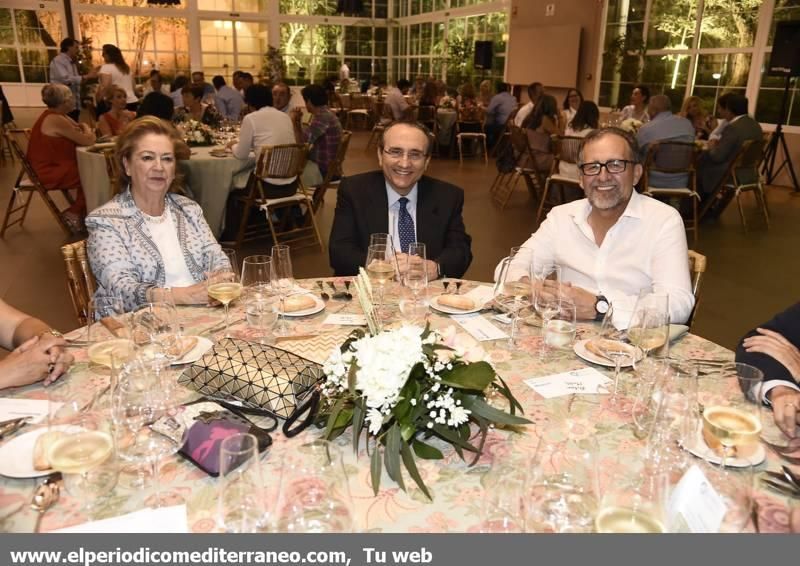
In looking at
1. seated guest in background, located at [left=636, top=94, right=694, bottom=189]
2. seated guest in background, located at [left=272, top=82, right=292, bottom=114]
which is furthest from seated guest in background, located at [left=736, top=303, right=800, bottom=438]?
seated guest in background, located at [left=272, top=82, right=292, bottom=114]

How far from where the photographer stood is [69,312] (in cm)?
439

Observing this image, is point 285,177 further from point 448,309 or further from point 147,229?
point 448,309

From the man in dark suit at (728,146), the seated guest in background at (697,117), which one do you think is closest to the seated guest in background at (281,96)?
the man in dark suit at (728,146)

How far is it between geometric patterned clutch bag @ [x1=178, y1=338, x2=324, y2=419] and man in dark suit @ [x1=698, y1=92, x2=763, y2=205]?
23.8 feet

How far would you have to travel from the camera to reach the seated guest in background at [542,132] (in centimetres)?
774

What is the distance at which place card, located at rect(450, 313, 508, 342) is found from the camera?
1923 millimetres

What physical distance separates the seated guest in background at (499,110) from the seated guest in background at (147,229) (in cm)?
978

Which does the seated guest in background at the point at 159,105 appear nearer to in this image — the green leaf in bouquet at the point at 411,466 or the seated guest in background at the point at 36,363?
the seated guest in background at the point at 36,363

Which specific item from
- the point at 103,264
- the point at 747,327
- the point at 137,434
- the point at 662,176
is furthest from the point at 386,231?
the point at 662,176

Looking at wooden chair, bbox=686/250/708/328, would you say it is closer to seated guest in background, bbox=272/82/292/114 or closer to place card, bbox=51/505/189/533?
place card, bbox=51/505/189/533

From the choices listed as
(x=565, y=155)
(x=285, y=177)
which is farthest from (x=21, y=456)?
(x=565, y=155)

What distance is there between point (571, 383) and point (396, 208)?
5.55ft

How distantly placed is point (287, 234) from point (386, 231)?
373 centimetres

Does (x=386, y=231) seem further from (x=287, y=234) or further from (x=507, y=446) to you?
(x=287, y=234)
